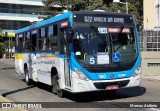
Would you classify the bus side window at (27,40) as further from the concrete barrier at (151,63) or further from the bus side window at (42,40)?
the concrete barrier at (151,63)

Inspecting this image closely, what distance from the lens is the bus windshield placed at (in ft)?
38.7

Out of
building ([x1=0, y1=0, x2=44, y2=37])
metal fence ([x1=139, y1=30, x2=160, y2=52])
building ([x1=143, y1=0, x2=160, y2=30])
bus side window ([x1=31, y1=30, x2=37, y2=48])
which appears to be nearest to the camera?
bus side window ([x1=31, y1=30, x2=37, y2=48])

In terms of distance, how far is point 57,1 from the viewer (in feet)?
161

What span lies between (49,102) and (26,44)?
6.79m

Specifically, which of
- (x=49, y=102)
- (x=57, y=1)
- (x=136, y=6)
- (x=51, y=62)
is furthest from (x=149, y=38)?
(x=136, y=6)

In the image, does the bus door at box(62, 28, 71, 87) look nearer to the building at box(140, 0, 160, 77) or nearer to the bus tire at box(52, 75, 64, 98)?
the bus tire at box(52, 75, 64, 98)

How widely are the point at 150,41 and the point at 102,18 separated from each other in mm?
12565

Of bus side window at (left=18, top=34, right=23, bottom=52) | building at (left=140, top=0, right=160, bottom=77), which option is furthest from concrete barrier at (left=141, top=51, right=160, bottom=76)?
bus side window at (left=18, top=34, right=23, bottom=52)

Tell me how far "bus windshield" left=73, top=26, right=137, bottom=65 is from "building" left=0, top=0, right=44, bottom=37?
70586mm

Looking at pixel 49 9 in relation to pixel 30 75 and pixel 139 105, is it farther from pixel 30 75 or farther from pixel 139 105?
pixel 139 105

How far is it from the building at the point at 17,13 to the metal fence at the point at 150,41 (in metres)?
59.2

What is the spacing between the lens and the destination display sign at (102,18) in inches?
477

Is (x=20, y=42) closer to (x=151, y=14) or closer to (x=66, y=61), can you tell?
(x=66, y=61)

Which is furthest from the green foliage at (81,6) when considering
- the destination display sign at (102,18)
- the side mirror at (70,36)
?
the side mirror at (70,36)
